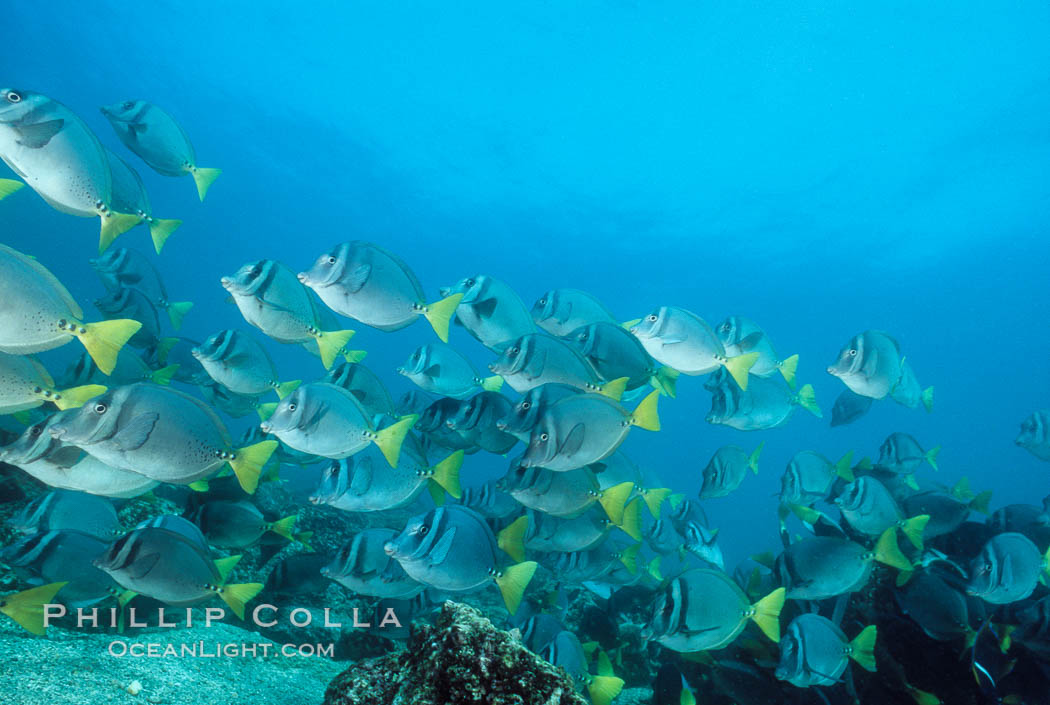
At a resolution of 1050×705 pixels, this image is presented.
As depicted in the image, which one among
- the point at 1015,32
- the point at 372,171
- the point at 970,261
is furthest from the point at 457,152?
the point at 970,261

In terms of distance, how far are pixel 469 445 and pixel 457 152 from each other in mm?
32011

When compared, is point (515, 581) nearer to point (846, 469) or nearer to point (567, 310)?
point (567, 310)

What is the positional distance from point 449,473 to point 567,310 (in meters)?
1.68

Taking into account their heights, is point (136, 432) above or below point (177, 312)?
below

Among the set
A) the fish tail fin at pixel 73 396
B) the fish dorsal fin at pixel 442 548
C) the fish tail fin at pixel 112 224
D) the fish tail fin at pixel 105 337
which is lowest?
the fish dorsal fin at pixel 442 548

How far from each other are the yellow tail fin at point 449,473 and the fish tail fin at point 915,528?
3408 mm

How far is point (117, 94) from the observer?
115 ft

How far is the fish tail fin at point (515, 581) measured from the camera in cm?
307

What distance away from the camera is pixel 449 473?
11.7 feet

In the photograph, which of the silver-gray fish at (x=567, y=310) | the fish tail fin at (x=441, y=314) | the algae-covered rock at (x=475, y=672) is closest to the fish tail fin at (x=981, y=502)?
the silver-gray fish at (x=567, y=310)

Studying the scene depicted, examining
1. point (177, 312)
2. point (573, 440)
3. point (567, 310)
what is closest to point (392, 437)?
point (573, 440)

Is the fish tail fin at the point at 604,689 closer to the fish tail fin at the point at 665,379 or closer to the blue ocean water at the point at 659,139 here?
the fish tail fin at the point at 665,379

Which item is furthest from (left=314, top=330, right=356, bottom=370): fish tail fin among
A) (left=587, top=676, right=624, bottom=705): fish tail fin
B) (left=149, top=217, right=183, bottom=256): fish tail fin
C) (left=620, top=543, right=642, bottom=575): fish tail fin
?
(left=620, top=543, right=642, bottom=575): fish tail fin

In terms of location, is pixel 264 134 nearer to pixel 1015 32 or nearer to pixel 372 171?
pixel 372 171
